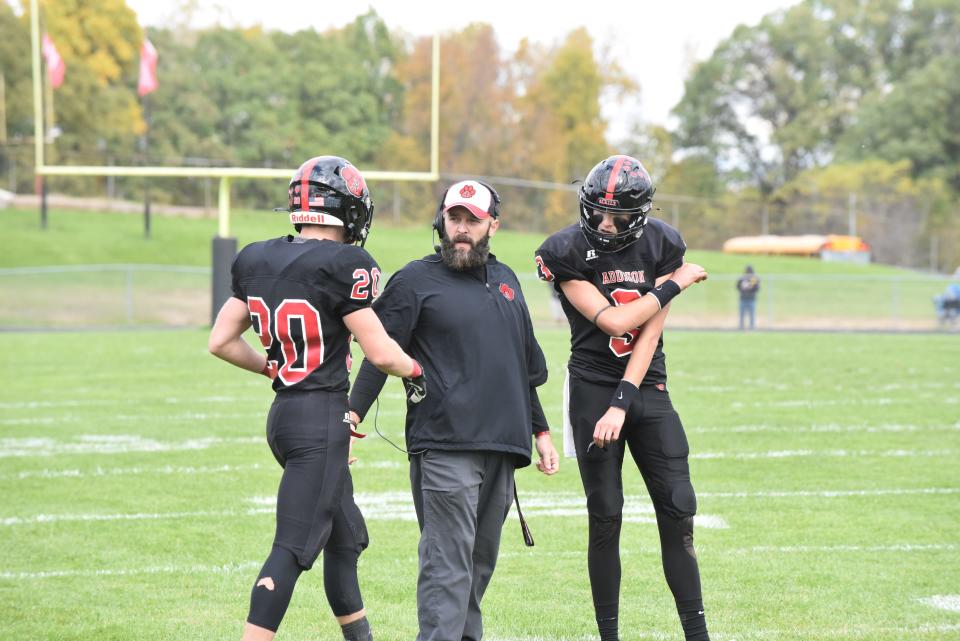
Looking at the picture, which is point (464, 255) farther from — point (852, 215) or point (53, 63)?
point (852, 215)

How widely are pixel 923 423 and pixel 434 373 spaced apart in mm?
7531

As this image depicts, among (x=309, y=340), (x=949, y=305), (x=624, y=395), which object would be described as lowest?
(x=949, y=305)

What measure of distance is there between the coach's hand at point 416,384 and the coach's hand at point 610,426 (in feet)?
2.16

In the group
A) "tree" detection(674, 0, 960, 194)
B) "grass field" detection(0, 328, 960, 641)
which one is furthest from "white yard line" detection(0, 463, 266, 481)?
"tree" detection(674, 0, 960, 194)

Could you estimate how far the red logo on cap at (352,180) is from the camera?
13.3ft

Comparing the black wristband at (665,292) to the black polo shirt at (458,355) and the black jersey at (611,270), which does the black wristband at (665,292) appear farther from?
the black polo shirt at (458,355)

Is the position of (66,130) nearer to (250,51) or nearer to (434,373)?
(250,51)

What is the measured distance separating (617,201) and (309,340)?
1180 mm

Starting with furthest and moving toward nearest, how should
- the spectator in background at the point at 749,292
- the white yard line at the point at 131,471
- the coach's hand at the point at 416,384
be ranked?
1. the spectator in background at the point at 749,292
2. the white yard line at the point at 131,471
3. the coach's hand at the point at 416,384

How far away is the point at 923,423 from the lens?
34.4 ft

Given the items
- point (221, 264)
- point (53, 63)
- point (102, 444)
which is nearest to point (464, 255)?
point (102, 444)

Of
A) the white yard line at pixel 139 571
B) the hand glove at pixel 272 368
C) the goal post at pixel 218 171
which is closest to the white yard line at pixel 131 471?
the white yard line at pixel 139 571

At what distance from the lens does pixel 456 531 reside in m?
3.98

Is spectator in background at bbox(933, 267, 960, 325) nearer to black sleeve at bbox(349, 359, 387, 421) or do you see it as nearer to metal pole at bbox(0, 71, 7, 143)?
black sleeve at bbox(349, 359, 387, 421)
